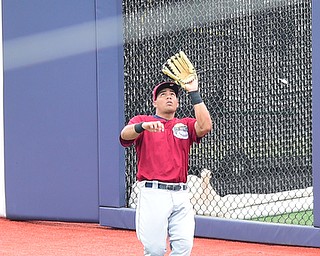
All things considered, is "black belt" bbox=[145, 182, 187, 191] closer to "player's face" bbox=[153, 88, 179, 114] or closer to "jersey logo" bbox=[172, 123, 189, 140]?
"jersey logo" bbox=[172, 123, 189, 140]

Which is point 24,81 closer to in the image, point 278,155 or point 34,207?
point 34,207

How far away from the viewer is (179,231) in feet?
16.6

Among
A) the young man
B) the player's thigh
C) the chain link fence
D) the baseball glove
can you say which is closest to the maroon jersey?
the young man

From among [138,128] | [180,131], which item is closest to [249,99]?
[180,131]

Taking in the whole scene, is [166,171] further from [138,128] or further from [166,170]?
[138,128]

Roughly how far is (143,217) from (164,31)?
282 cm

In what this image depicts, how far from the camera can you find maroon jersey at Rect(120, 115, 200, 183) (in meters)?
5.09

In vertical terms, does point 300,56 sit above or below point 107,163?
above

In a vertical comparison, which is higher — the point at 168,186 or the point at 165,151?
the point at 165,151

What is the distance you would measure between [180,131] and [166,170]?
0.85 ft

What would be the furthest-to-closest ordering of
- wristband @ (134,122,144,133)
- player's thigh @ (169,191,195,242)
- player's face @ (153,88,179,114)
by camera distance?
player's face @ (153,88,179,114) < player's thigh @ (169,191,195,242) < wristband @ (134,122,144,133)

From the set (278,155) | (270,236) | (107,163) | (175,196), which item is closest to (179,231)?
(175,196)

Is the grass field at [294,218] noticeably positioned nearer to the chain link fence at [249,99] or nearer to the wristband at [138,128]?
the chain link fence at [249,99]

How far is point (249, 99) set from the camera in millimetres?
7043
